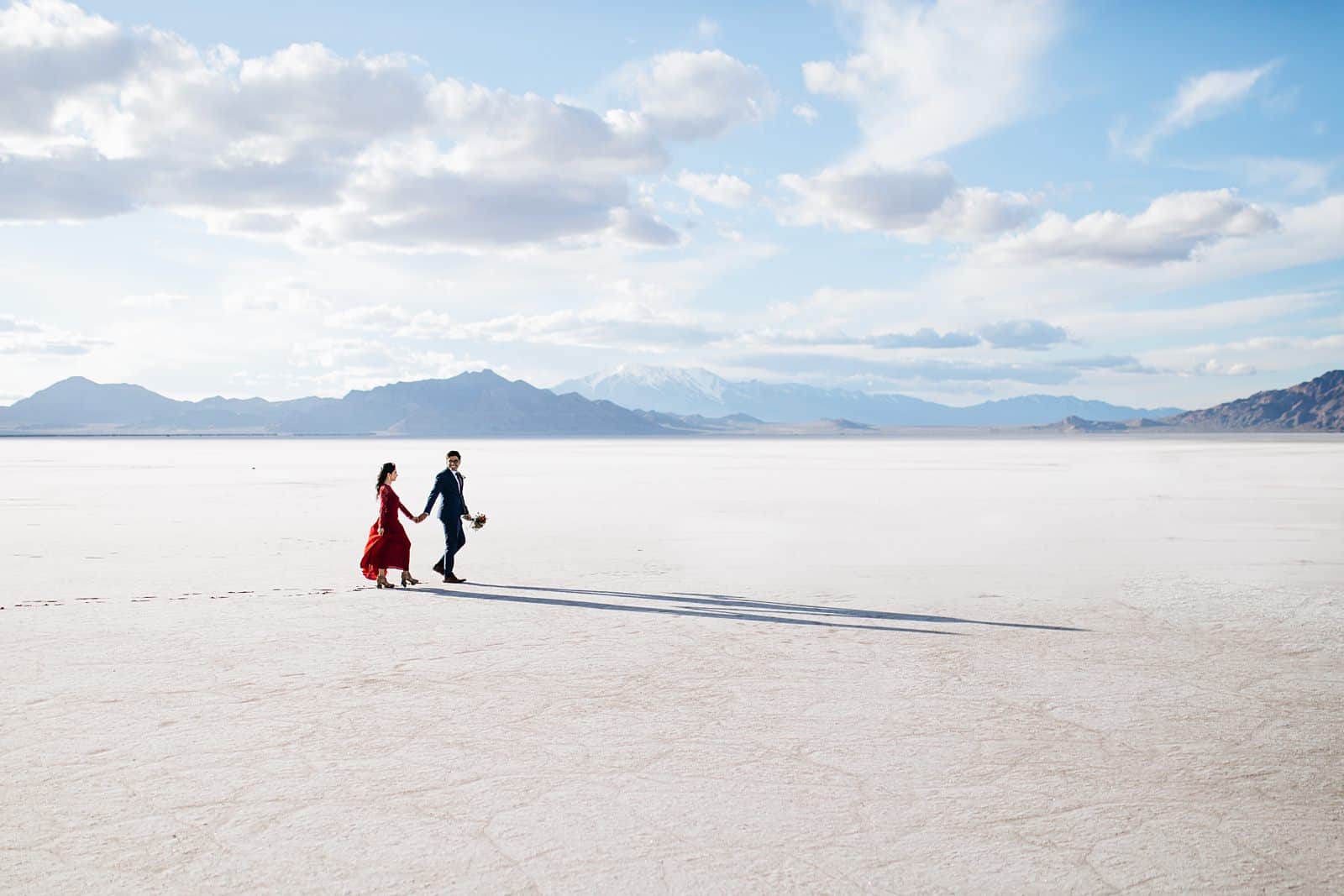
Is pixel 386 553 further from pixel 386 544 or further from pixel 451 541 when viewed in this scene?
pixel 451 541

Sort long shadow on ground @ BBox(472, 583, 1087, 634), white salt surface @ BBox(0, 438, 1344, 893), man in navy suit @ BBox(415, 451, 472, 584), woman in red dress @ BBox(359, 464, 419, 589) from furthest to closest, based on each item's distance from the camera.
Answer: man in navy suit @ BBox(415, 451, 472, 584), woman in red dress @ BBox(359, 464, 419, 589), long shadow on ground @ BBox(472, 583, 1087, 634), white salt surface @ BBox(0, 438, 1344, 893)

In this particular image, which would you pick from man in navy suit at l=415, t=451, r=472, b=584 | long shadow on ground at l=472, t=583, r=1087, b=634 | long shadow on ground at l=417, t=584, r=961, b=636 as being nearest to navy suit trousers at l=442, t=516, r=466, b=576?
man in navy suit at l=415, t=451, r=472, b=584

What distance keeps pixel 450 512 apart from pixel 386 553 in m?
0.94

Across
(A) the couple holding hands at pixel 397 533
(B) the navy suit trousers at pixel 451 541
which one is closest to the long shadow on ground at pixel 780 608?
(B) the navy suit trousers at pixel 451 541

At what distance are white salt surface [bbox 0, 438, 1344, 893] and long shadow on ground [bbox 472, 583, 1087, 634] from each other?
0.21 feet

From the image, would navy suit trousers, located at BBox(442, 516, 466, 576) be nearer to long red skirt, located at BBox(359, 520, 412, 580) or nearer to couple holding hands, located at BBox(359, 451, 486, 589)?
couple holding hands, located at BBox(359, 451, 486, 589)

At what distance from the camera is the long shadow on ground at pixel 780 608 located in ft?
32.9

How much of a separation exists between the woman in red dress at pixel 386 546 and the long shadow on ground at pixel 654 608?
0.41m

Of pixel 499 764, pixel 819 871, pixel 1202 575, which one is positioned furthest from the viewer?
pixel 1202 575

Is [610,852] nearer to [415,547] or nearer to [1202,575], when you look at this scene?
[1202,575]

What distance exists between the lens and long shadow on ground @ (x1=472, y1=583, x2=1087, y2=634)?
1002 cm

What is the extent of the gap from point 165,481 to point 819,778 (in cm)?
3647

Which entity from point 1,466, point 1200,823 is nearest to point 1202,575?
point 1200,823

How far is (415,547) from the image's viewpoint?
1691 cm
